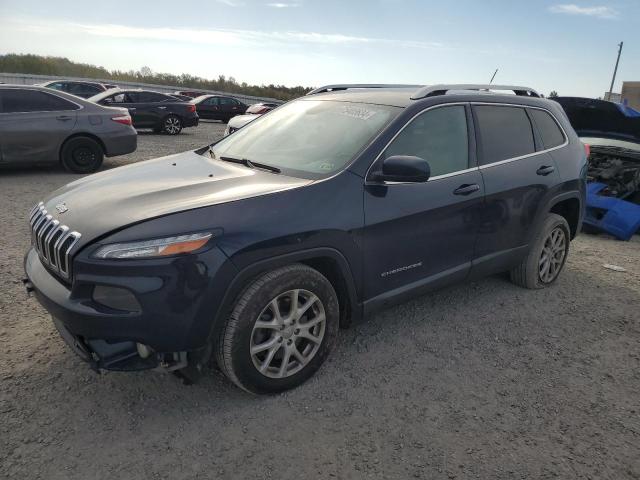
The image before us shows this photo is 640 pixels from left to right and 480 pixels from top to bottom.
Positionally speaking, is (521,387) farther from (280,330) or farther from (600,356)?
(280,330)

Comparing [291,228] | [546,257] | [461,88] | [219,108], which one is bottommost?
[546,257]

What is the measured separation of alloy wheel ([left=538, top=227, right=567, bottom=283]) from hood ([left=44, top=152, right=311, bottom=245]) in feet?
8.90

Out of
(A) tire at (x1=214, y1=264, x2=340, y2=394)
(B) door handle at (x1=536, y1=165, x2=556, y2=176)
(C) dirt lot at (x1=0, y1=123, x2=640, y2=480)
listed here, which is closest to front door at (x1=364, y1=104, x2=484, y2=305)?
(A) tire at (x1=214, y1=264, x2=340, y2=394)

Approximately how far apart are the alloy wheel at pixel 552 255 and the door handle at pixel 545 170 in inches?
22.7

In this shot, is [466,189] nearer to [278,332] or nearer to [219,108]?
[278,332]

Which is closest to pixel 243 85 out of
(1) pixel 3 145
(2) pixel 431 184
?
(1) pixel 3 145

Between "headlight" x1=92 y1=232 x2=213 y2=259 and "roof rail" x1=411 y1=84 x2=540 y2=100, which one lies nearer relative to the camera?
"headlight" x1=92 y1=232 x2=213 y2=259

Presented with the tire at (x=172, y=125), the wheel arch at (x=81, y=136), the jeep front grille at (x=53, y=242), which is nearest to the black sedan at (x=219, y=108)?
the tire at (x=172, y=125)

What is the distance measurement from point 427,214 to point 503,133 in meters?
1.22

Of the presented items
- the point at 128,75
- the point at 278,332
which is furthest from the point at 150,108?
the point at 128,75

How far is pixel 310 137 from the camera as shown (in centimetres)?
347

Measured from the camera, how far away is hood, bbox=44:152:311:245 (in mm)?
2572

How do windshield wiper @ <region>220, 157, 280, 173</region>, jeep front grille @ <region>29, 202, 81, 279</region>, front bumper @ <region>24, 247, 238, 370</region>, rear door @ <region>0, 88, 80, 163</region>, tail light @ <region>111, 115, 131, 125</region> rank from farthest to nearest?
tail light @ <region>111, 115, 131, 125</region> → rear door @ <region>0, 88, 80, 163</region> → windshield wiper @ <region>220, 157, 280, 173</region> → jeep front grille @ <region>29, 202, 81, 279</region> → front bumper @ <region>24, 247, 238, 370</region>

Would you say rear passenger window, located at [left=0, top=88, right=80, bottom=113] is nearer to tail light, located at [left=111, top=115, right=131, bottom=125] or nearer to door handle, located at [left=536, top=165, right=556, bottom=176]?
tail light, located at [left=111, top=115, right=131, bottom=125]
